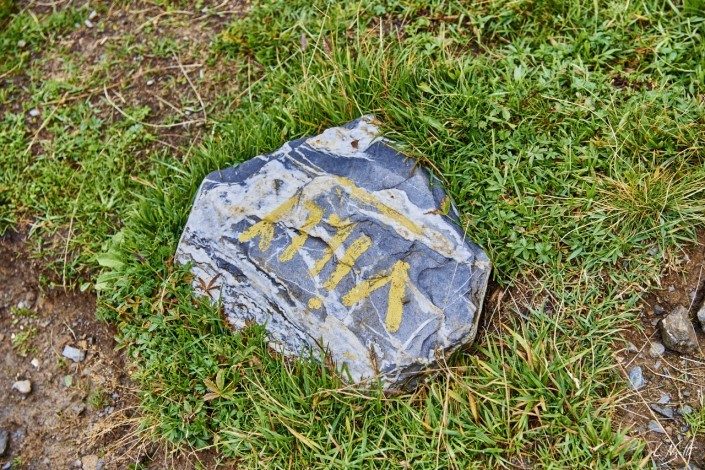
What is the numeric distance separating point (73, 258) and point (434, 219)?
186 cm

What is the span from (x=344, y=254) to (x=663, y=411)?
4.63 ft

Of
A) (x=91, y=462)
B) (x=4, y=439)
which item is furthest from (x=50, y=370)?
(x=91, y=462)

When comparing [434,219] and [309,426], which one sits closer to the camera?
[309,426]

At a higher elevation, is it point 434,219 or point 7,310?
point 434,219

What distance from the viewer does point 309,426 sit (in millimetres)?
2492

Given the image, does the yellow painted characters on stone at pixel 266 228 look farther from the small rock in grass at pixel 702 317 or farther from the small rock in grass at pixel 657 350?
the small rock in grass at pixel 702 317

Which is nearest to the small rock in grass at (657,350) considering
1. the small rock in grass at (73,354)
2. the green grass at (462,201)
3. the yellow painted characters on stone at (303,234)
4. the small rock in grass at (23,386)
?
the green grass at (462,201)

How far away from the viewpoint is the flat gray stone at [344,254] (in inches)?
99.8

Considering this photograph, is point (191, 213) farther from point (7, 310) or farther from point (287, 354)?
point (7, 310)

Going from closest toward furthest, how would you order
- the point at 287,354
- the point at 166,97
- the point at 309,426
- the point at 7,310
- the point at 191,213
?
the point at 309,426 → the point at 287,354 → the point at 191,213 → the point at 7,310 → the point at 166,97

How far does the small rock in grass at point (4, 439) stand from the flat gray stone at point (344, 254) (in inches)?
44.4

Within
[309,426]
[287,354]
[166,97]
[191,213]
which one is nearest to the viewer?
[309,426]

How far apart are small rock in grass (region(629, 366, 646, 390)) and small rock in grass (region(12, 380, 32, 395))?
8.94 ft

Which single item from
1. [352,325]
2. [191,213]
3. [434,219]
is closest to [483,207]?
[434,219]
